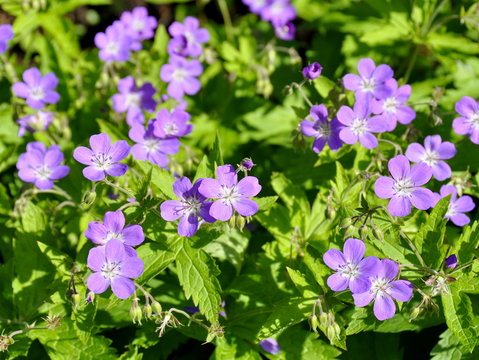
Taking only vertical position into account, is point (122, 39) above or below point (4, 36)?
below

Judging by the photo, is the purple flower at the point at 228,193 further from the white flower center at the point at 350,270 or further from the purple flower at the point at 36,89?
the purple flower at the point at 36,89

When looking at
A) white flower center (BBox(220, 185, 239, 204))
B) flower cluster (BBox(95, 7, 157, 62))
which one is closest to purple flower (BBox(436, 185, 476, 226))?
white flower center (BBox(220, 185, 239, 204))

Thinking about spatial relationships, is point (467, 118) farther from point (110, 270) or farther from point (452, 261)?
point (110, 270)

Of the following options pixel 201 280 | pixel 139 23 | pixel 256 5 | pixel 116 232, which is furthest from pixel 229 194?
pixel 256 5

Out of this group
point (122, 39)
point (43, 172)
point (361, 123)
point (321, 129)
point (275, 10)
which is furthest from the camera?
point (275, 10)

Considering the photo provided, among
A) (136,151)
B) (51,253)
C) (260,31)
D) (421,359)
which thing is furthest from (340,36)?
(51,253)

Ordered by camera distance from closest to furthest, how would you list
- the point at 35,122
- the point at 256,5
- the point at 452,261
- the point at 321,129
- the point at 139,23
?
the point at 452,261
the point at 321,129
the point at 35,122
the point at 139,23
the point at 256,5

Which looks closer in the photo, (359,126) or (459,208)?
(359,126)

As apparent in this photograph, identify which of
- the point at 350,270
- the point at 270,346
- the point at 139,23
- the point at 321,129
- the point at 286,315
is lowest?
the point at 270,346
